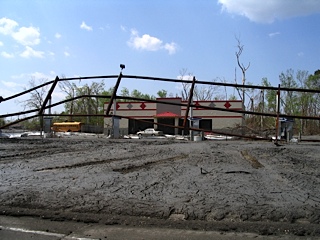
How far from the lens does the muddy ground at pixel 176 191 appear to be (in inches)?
144

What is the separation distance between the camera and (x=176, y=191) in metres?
4.51

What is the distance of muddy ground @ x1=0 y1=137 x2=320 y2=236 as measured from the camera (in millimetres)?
3662

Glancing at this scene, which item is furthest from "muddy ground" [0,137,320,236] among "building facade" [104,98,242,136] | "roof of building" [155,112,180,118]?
"roof of building" [155,112,180,118]

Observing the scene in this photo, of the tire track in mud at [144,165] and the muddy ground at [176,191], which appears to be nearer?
the muddy ground at [176,191]

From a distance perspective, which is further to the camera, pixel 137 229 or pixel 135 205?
pixel 135 205

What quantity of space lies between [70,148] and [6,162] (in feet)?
7.17

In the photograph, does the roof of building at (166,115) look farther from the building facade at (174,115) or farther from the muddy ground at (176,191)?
the muddy ground at (176,191)

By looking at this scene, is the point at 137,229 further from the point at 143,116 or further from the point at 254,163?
the point at 143,116

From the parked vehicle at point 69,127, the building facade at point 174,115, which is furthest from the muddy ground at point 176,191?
the parked vehicle at point 69,127

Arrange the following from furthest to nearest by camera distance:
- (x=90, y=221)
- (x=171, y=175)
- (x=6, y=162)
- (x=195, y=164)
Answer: (x=6, y=162), (x=195, y=164), (x=171, y=175), (x=90, y=221)

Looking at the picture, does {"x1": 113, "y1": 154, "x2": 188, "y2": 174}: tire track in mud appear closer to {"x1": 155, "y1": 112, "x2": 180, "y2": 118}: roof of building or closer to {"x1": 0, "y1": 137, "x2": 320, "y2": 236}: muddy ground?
{"x1": 0, "y1": 137, "x2": 320, "y2": 236}: muddy ground

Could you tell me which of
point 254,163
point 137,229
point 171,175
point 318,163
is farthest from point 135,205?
point 318,163

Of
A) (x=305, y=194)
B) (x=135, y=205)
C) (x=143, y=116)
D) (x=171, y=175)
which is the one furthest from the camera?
(x=143, y=116)

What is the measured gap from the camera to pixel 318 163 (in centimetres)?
631
